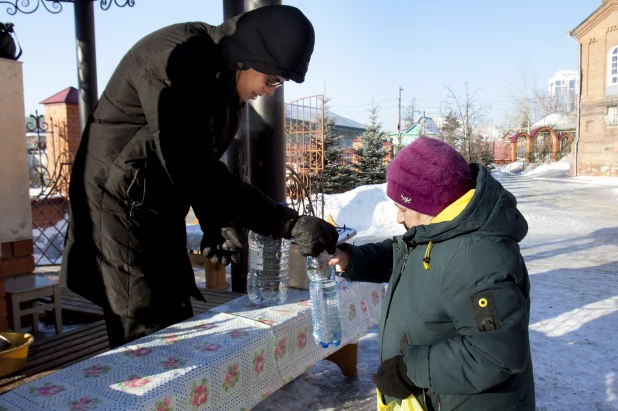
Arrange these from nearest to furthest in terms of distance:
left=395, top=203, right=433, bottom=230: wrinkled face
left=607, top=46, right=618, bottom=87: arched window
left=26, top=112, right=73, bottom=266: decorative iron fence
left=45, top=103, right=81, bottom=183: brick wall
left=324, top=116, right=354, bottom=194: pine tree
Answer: left=395, top=203, right=433, bottom=230: wrinkled face, left=26, top=112, right=73, bottom=266: decorative iron fence, left=45, top=103, right=81, bottom=183: brick wall, left=324, top=116, right=354, bottom=194: pine tree, left=607, top=46, right=618, bottom=87: arched window

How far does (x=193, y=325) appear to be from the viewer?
218 cm

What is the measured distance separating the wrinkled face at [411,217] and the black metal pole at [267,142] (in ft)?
7.20

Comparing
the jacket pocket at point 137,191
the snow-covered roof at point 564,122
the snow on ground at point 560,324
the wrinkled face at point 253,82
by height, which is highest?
the snow-covered roof at point 564,122

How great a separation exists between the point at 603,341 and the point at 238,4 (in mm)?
4182

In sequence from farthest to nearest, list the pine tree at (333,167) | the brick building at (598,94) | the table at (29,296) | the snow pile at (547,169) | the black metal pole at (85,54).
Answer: the snow pile at (547,169)
the brick building at (598,94)
the pine tree at (333,167)
the black metal pole at (85,54)
the table at (29,296)

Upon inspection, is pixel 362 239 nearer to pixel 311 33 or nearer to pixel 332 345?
pixel 332 345

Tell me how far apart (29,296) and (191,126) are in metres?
2.49

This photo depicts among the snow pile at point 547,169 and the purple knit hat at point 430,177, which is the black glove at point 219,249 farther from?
the snow pile at point 547,169

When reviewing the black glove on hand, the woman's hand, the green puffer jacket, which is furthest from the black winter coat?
the green puffer jacket

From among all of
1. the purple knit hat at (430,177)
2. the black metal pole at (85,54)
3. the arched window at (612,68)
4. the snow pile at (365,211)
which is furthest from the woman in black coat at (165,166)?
the arched window at (612,68)

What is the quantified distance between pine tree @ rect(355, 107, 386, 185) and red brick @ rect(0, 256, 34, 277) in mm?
15300

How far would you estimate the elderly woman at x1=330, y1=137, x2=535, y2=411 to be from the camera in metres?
1.43

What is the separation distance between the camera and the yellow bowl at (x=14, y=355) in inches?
89.1

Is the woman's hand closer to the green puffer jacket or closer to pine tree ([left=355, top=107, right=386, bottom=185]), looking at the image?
the green puffer jacket
